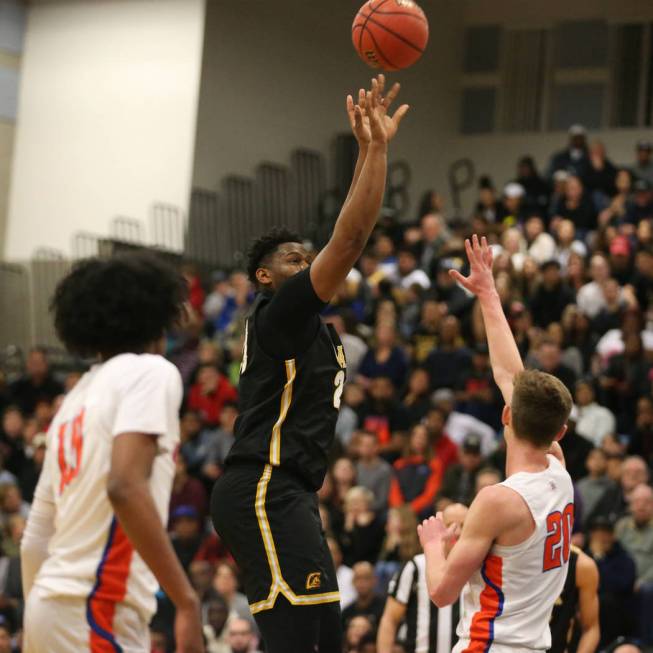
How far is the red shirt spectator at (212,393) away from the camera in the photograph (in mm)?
14336

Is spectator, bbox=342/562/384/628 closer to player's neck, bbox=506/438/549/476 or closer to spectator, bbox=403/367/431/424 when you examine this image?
spectator, bbox=403/367/431/424

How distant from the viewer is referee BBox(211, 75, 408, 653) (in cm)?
492

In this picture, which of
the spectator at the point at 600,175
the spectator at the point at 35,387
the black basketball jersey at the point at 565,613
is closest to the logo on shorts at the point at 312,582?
the black basketball jersey at the point at 565,613

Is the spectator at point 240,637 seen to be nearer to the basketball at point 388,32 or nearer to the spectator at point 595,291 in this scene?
the spectator at point 595,291

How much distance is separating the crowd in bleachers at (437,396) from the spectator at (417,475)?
2 centimetres

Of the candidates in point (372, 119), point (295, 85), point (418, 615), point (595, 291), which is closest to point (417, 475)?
point (595, 291)

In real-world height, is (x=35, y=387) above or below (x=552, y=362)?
below

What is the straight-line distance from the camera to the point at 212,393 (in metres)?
14.4

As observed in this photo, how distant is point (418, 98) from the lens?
2162cm

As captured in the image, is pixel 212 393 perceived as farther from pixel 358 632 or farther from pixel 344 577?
pixel 358 632

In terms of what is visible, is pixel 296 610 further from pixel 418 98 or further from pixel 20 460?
pixel 418 98

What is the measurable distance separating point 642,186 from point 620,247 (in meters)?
2.21

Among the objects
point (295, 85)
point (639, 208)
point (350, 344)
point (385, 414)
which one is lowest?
point (385, 414)

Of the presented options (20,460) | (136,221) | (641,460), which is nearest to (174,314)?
(641,460)
